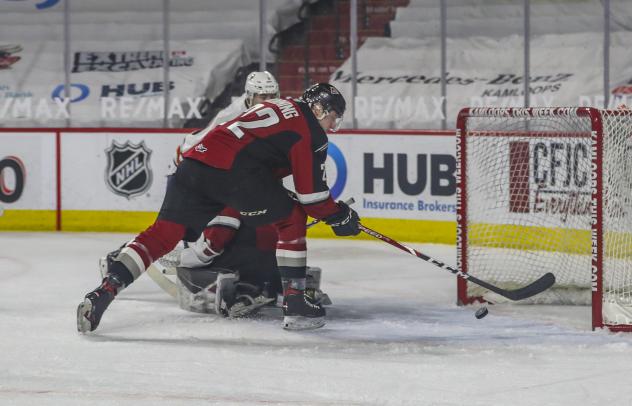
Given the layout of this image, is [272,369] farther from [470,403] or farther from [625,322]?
[625,322]

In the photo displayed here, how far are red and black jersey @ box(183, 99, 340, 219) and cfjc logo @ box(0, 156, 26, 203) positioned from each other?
12.4 ft

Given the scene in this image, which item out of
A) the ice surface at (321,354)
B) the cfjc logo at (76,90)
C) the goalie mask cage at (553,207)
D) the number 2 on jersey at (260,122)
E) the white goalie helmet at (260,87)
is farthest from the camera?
the cfjc logo at (76,90)

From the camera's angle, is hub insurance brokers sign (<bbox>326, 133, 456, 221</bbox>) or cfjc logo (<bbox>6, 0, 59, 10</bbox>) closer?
hub insurance brokers sign (<bbox>326, 133, 456, 221</bbox>)

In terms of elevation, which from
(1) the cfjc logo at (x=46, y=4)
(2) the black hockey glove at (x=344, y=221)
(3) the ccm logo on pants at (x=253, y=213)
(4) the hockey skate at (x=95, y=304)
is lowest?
(4) the hockey skate at (x=95, y=304)

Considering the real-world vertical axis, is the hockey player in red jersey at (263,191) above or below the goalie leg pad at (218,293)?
above

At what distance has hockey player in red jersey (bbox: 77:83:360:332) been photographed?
14.7 feet

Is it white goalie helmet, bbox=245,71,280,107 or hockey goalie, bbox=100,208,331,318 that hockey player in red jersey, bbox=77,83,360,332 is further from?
white goalie helmet, bbox=245,71,280,107

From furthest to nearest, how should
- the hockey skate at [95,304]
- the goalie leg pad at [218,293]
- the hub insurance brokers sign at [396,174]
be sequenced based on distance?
the hub insurance brokers sign at [396,174], the goalie leg pad at [218,293], the hockey skate at [95,304]

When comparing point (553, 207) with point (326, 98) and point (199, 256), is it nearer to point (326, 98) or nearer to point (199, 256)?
point (326, 98)

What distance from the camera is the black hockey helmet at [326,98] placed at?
4633 mm

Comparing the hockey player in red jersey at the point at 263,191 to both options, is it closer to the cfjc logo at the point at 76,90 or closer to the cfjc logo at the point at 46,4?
the cfjc logo at the point at 76,90

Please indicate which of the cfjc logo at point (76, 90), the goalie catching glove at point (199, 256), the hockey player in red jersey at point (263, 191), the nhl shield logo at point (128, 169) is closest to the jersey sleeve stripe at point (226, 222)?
the goalie catching glove at point (199, 256)

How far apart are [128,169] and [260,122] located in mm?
3680

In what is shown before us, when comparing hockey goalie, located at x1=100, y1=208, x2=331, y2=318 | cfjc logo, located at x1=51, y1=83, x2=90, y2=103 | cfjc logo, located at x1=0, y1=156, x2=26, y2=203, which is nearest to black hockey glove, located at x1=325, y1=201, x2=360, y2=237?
hockey goalie, located at x1=100, y1=208, x2=331, y2=318
